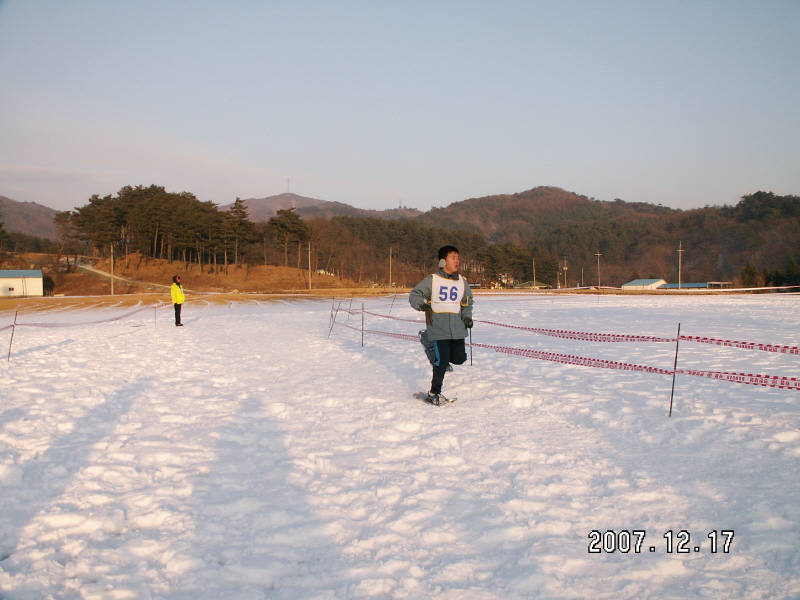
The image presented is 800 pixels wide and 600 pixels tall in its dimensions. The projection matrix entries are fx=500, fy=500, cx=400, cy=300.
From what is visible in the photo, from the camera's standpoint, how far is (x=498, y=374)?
26.6ft

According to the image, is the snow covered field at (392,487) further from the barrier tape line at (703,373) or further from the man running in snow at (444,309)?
the man running in snow at (444,309)

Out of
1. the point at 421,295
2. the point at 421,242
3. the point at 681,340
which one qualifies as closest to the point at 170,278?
the point at 421,242

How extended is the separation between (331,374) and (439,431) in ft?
11.6

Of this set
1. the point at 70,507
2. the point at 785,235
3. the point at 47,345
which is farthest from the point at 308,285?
the point at 785,235

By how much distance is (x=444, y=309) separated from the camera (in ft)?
20.0

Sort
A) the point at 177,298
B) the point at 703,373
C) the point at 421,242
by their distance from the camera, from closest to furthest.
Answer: the point at 703,373 < the point at 177,298 < the point at 421,242

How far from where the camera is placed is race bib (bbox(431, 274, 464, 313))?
19.9 ft

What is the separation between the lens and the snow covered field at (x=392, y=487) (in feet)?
8.85

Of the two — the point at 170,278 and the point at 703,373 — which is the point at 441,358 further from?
the point at 170,278

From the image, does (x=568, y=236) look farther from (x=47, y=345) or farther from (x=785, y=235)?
(x=47, y=345)

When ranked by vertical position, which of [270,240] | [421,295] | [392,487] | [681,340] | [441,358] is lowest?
[392,487]

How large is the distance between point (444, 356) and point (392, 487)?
252cm

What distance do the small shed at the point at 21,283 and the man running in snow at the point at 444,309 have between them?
2496 inches

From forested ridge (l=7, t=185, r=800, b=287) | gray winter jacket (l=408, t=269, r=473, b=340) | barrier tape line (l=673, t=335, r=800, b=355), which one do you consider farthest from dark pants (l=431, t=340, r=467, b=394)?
forested ridge (l=7, t=185, r=800, b=287)
